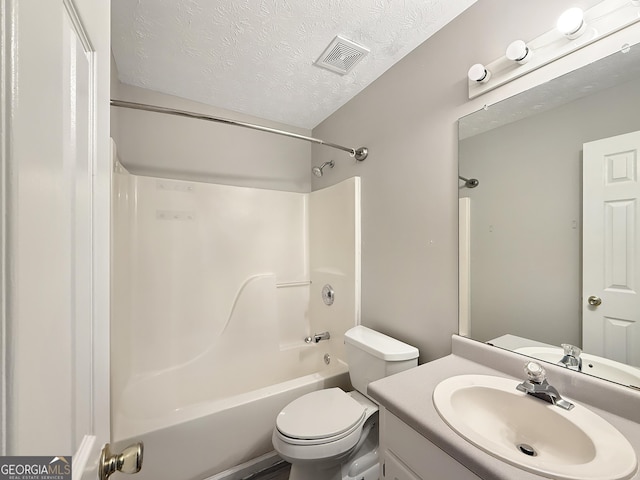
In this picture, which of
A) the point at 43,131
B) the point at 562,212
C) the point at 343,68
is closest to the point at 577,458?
the point at 562,212

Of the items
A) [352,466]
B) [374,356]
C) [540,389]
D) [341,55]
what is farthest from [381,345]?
[341,55]

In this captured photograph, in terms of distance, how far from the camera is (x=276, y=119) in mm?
2211

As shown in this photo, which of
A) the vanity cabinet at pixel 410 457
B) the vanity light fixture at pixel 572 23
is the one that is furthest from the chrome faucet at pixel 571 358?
the vanity light fixture at pixel 572 23

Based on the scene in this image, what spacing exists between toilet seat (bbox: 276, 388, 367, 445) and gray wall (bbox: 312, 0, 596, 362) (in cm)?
46

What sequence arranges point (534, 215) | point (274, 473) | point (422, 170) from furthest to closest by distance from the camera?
point (274, 473) → point (422, 170) → point (534, 215)

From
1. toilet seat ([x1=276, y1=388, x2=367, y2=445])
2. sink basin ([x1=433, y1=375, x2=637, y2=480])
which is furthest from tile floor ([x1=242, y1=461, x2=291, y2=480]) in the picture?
sink basin ([x1=433, y1=375, x2=637, y2=480])

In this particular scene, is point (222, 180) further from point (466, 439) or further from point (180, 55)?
point (466, 439)

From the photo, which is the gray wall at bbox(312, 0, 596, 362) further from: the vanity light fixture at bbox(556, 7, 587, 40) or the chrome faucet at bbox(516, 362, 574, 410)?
the chrome faucet at bbox(516, 362, 574, 410)

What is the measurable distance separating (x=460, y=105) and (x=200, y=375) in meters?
2.34

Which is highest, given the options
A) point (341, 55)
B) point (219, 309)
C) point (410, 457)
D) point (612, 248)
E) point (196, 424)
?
point (341, 55)

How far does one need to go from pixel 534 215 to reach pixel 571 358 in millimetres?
508

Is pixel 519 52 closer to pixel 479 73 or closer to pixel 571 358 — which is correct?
pixel 479 73

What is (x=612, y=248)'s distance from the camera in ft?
2.61

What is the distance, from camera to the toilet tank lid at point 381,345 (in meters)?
1.28
